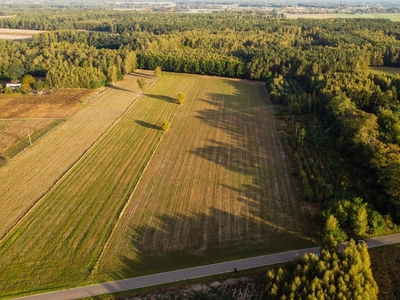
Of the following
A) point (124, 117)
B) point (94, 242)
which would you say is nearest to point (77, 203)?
point (94, 242)

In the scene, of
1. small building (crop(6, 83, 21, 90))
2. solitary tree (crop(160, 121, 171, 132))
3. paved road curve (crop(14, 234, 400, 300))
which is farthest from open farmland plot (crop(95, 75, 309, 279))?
small building (crop(6, 83, 21, 90))

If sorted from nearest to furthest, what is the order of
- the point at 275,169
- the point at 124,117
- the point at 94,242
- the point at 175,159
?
the point at 94,242
the point at 275,169
the point at 175,159
the point at 124,117

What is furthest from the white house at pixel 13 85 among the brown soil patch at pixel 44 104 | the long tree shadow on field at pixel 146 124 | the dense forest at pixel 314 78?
the long tree shadow on field at pixel 146 124

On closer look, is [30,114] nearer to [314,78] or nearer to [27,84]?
[27,84]

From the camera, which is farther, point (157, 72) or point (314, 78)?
point (157, 72)

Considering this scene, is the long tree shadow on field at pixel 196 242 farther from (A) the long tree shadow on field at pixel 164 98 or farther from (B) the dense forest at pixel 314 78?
(A) the long tree shadow on field at pixel 164 98

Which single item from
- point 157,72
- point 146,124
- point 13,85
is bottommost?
point 13,85

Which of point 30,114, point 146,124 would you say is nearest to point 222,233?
point 146,124

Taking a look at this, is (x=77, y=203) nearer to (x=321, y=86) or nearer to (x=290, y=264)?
(x=290, y=264)
